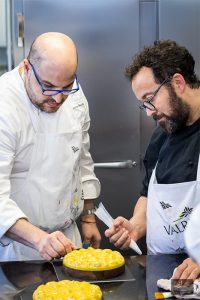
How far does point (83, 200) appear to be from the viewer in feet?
7.22

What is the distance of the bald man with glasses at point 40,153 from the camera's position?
175 cm

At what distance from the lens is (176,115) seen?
186 cm

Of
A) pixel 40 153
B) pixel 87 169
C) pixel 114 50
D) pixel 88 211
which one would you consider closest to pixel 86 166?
pixel 87 169

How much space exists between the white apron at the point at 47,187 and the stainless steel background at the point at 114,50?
103cm

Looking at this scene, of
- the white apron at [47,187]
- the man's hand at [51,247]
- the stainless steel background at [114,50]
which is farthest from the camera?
the stainless steel background at [114,50]

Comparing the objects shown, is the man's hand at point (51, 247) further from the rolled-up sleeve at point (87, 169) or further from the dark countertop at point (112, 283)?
the rolled-up sleeve at point (87, 169)

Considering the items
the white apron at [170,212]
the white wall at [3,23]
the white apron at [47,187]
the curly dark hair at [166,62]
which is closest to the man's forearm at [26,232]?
the white apron at [47,187]

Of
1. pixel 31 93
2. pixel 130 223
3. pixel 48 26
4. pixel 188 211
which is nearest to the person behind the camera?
pixel 188 211

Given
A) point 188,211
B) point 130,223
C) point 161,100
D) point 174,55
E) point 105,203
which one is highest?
point 174,55

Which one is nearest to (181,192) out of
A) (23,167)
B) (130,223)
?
(130,223)

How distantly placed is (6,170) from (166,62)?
2.35 feet

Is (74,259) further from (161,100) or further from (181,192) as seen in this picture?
(161,100)

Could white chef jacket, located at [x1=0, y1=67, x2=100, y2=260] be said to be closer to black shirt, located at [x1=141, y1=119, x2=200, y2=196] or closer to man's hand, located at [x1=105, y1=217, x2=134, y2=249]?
man's hand, located at [x1=105, y1=217, x2=134, y2=249]

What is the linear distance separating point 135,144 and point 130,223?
112 cm
